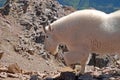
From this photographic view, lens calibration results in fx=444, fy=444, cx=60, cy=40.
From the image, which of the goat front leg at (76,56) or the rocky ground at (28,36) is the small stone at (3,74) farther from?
the rocky ground at (28,36)

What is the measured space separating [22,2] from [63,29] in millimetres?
13442

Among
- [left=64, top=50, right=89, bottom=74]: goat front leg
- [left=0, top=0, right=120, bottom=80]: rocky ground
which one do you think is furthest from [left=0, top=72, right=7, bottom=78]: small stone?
[left=0, top=0, right=120, bottom=80]: rocky ground

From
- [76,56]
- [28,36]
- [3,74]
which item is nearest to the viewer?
[76,56]

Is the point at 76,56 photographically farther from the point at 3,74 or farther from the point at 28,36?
the point at 28,36

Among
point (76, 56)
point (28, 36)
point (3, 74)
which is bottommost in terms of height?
point (3, 74)

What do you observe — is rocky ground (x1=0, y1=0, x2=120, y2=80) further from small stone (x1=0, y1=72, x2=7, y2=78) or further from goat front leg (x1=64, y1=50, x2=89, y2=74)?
goat front leg (x1=64, y1=50, x2=89, y2=74)

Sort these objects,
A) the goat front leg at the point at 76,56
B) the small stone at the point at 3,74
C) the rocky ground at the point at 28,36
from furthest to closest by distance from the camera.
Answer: the rocky ground at the point at 28,36 → the small stone at the point at 3,74 → the goat front leg at the point at 76,56

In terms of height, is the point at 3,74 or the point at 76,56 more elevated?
the point at 76,56

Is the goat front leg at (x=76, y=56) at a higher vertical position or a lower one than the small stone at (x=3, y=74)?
higher

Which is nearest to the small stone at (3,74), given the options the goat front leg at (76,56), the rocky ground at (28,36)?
the goat front leg at (76,56)

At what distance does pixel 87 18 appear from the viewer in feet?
45.9

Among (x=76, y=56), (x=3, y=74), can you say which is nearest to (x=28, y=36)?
(x=3, y=74)

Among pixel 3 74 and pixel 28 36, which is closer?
pixel 3 74

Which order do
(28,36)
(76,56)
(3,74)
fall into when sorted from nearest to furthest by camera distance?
(76,56) → (3,74) → (28,36)
